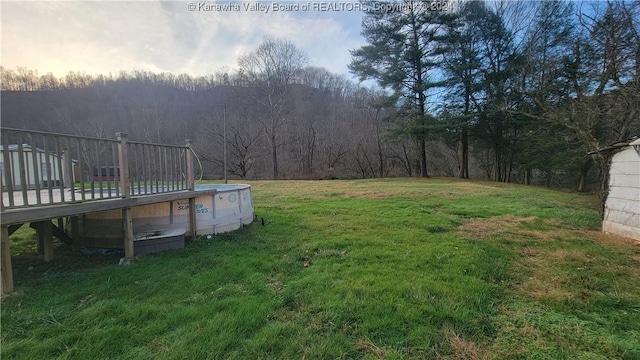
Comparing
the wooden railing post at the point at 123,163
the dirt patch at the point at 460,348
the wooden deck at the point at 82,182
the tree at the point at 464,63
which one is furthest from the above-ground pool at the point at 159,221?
the tree at the point at 464,63

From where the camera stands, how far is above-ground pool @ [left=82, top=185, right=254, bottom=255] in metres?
4.46

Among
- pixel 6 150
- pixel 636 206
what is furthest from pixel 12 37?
pixel 636 206

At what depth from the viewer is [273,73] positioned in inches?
1037

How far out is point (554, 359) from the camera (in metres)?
1.91

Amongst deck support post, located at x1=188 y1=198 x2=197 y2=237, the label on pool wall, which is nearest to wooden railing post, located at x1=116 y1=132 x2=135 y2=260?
the label on pool wall

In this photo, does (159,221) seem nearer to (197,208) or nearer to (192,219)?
(192,219)

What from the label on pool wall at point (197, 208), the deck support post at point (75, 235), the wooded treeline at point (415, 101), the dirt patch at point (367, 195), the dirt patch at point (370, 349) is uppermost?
the wooded treeline at point (415, 101)

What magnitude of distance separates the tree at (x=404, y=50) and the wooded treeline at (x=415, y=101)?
0.07m

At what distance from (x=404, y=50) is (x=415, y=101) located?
3643 millimetres

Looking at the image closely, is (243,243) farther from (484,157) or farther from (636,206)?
(484,157)

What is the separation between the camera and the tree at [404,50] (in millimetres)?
19297

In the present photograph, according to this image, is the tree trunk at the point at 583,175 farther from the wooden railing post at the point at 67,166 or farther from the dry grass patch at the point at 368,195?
the wooden railing post at the point at 67,166

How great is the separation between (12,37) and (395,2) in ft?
68.6

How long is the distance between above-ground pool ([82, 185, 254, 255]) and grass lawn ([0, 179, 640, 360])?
349 mm
